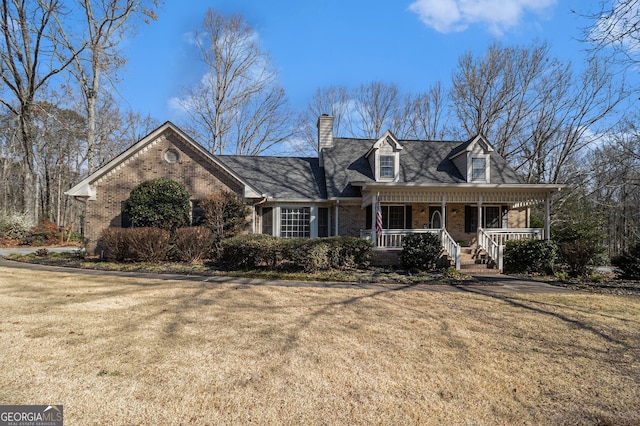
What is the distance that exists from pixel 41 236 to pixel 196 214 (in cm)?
1605

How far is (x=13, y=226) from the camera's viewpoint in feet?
77.4

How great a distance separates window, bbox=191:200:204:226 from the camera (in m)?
14.8

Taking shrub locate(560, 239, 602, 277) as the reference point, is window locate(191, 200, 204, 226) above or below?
above

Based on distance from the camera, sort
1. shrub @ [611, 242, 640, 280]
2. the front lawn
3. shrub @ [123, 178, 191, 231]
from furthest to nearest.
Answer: shrub @ [123, 178, 191, 231] → shrub @ [611, 242, 640, 280] → the front lawn

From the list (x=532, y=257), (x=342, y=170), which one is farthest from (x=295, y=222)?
(x=532, y=257)

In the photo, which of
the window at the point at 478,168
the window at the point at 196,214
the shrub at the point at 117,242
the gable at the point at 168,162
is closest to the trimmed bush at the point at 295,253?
the window at the point at 196,214

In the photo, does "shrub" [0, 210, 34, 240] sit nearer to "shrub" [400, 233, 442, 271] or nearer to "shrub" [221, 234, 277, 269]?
"shrub" [221, 234, 277, 269]

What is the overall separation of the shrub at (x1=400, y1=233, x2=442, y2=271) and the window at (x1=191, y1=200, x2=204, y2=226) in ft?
28.2

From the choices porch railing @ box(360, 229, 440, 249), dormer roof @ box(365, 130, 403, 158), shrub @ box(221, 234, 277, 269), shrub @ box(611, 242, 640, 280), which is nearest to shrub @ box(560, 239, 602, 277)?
shrub @ box(611, 242, 640, 280)

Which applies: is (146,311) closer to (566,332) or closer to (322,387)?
(322,387)

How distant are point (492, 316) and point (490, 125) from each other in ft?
79.3

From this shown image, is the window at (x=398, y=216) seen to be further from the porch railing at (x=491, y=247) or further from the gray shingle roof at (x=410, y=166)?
the porch railing at (x=491, y=247)

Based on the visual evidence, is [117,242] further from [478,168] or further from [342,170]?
[478,168]

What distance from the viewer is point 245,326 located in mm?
5590
